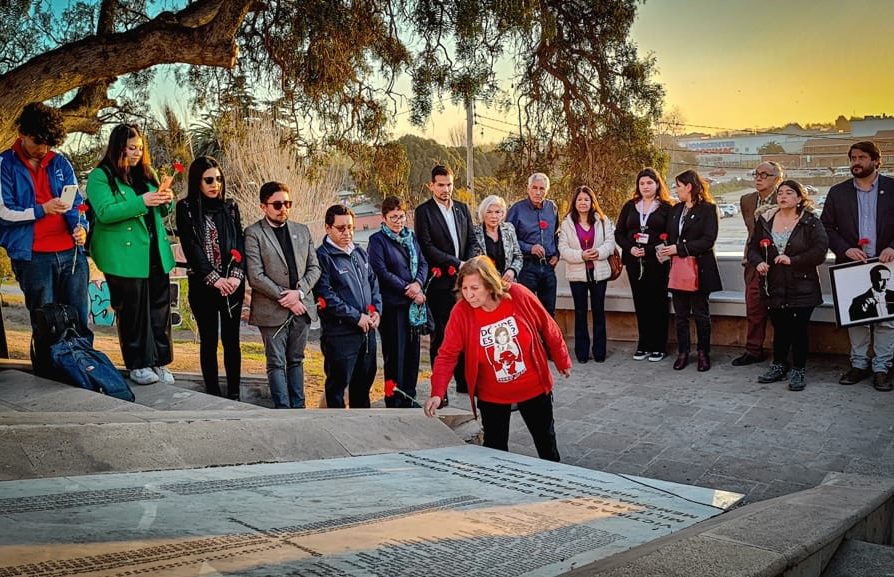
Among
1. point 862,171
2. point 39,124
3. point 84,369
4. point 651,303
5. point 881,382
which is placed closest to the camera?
point 84,369

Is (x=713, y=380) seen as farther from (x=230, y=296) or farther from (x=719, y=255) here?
(x=230, y=296)

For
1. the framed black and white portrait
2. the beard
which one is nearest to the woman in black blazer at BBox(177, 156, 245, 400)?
the framed black and white portrait

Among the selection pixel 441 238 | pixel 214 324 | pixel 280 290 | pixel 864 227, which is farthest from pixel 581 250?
pixel 214 324

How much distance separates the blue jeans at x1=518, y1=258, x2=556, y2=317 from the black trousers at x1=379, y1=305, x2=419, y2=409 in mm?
1981

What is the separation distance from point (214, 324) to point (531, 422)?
108 inches

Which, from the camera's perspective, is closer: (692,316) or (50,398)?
(50,398)

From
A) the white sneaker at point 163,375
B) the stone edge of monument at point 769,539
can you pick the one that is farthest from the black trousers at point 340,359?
the stone edge of monument at point 769,539

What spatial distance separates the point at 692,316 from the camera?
8.72 metres

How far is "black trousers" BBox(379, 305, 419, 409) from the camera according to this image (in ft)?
23.7

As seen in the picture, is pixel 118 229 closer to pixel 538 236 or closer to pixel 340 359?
pixel 340 359

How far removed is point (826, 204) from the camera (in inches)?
310

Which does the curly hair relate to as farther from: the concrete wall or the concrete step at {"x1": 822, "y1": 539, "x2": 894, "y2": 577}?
the concrete wall

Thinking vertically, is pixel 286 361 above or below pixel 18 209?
below

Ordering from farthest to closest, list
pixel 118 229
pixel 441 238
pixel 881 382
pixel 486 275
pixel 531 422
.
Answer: pixel 441 238
pixel 881 382
pixel 118 229
pixel 531 422
pixel 486 275
